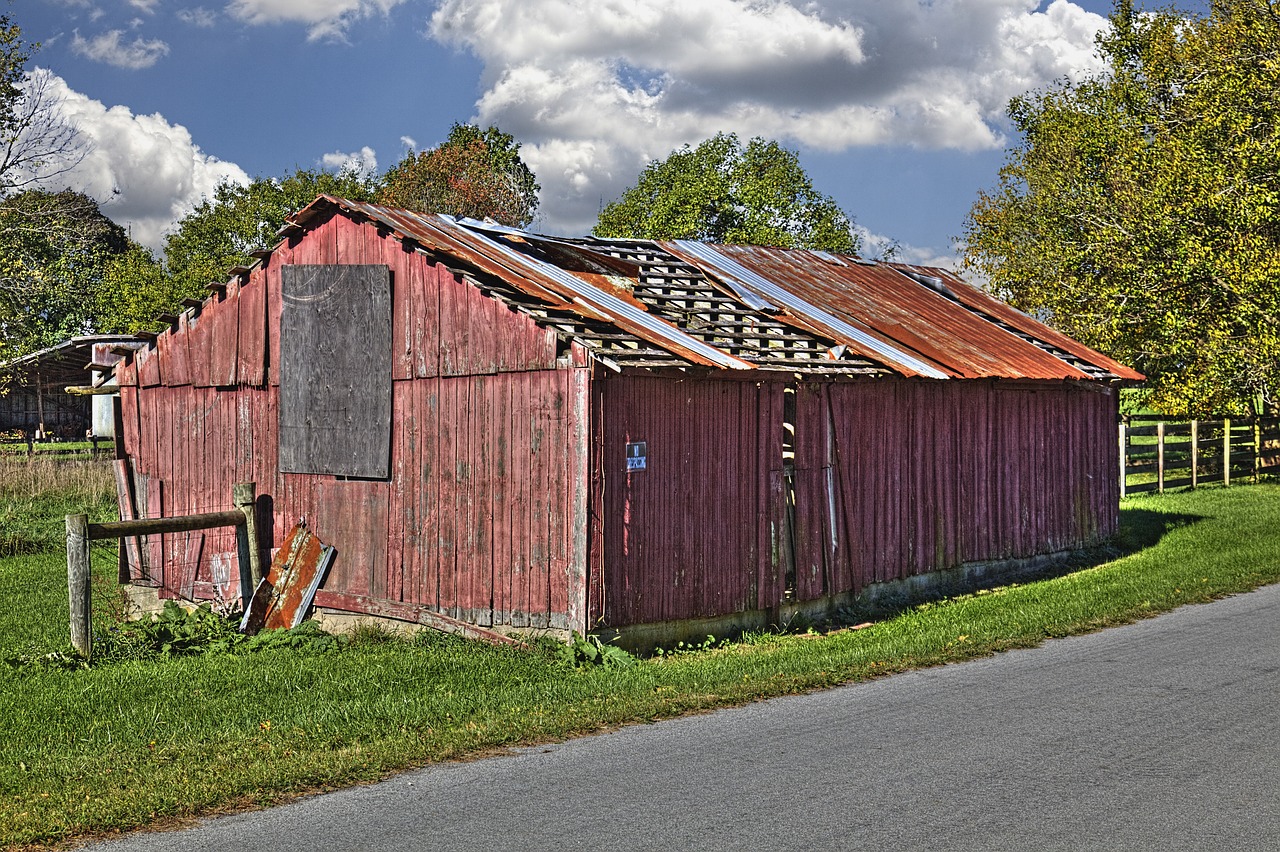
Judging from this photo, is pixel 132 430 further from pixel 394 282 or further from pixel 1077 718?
pixel 1077 718

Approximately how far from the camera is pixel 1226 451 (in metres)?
29.9

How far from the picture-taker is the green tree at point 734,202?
45.2 meters

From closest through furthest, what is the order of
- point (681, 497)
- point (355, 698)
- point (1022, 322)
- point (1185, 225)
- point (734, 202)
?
point (355, 698)
point (681, 497)
point (1022, 322)
point (1185, 225)
point (734, 202)

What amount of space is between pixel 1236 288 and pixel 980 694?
64.9ft

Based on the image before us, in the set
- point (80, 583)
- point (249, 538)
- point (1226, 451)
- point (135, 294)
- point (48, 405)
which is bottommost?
point (80, 583)

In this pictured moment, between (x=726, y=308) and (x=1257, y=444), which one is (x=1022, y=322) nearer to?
(x=726, y=308)

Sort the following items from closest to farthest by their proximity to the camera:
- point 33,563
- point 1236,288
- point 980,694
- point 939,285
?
point 980,694 < point 33,563 < point 939,285 < point 1236,288

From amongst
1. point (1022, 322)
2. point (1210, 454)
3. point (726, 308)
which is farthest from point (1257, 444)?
point (726, 308)

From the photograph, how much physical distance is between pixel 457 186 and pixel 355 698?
47865 millimetres

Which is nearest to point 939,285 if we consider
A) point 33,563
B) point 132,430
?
point 132,430

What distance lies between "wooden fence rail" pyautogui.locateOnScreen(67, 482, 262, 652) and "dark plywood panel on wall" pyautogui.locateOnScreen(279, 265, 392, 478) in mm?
696

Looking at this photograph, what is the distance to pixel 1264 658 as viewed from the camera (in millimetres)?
10445

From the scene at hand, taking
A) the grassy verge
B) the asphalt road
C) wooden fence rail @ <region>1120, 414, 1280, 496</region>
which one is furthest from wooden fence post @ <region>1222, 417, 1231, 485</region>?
the asphalt road

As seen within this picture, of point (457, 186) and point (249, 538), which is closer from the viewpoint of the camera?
point (249, 538)
